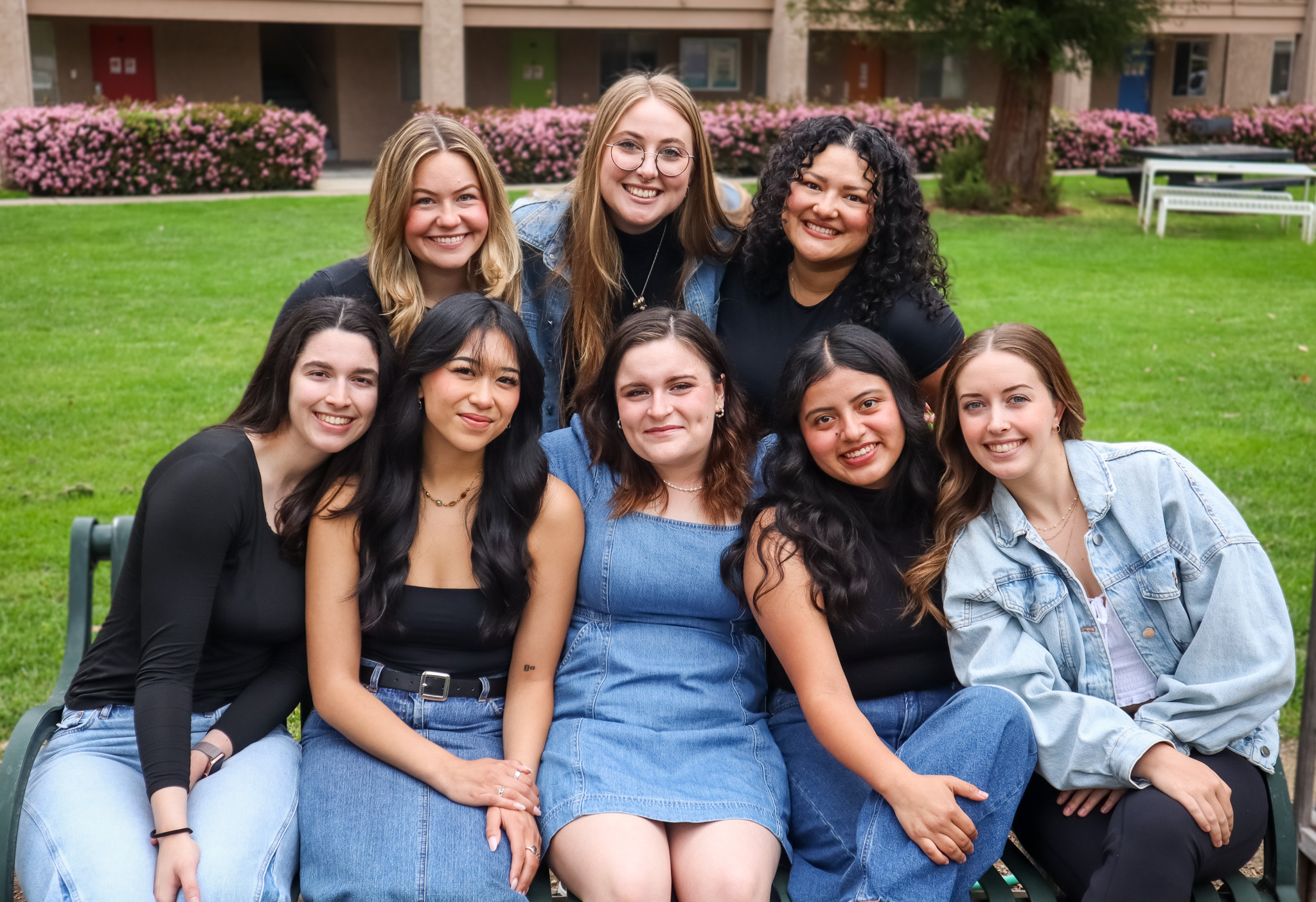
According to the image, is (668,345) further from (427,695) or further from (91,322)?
(91,322)

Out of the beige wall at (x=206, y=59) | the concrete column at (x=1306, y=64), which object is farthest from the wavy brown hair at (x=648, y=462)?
the concrete column at (x=1306, y=64)

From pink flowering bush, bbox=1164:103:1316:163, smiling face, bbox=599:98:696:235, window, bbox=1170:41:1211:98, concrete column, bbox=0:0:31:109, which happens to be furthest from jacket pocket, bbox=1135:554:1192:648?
window, bbox=1170:41:1211:98

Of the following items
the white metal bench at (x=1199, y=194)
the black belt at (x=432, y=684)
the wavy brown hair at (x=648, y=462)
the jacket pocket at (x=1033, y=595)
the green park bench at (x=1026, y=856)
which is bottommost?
the green park bench at (x=1026, y=856)

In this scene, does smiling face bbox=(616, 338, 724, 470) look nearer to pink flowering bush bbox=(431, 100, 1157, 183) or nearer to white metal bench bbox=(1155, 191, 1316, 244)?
white metal bench bbox=(1155, 191, 1316, 244)

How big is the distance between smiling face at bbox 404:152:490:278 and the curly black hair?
903 millimetres

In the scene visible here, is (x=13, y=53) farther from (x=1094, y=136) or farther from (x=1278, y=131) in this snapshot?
(x=1278, y=131)

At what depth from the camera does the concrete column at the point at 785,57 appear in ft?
80.6

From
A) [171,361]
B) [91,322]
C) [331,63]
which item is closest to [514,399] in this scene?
[171,361]

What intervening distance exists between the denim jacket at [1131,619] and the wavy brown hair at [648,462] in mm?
602

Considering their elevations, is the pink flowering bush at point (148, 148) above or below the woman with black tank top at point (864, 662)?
above

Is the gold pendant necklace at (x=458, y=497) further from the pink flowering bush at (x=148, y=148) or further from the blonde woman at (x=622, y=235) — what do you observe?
the pink flowering bush at (x=148, y=148)

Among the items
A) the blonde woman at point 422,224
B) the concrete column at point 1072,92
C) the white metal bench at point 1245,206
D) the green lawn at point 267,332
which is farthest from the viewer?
the concrete column at point 1072,92

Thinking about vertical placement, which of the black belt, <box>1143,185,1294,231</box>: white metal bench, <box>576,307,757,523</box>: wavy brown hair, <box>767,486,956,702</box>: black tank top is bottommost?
the black belt

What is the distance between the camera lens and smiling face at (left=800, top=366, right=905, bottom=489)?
116 inches
